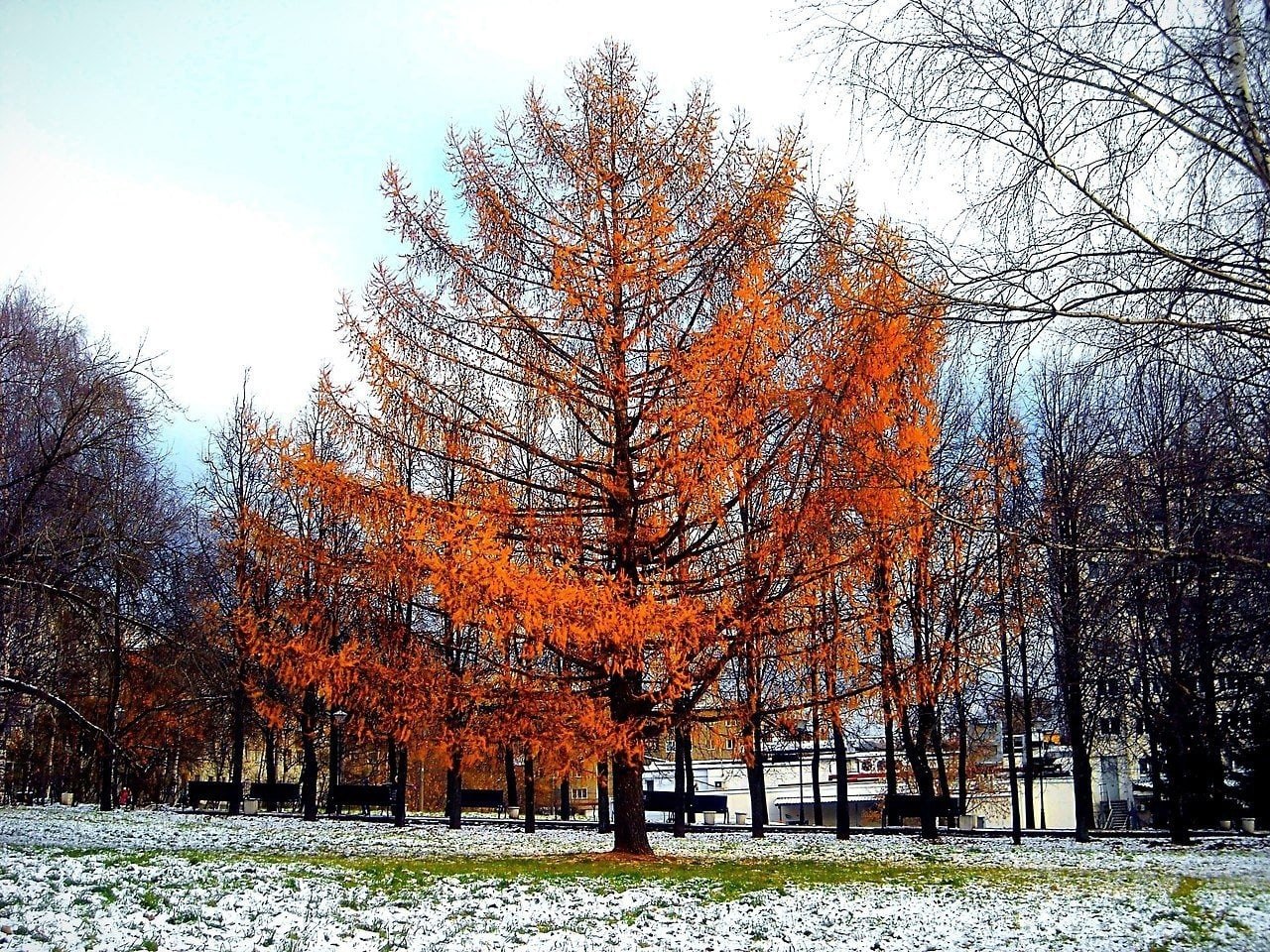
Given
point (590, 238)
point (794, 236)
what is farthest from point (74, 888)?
point (590, 238)

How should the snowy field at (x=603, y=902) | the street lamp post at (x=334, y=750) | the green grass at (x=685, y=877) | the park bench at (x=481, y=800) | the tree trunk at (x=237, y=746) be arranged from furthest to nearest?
the park bench at (x=481, y=800) < the tree trunk at (x=237, y=746) < the street lamp post at (x=334, y=750) < the green grass at (x=685, y=877) < the snowy field at (x=603, y=902)

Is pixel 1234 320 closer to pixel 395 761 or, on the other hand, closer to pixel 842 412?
pixel 842 412

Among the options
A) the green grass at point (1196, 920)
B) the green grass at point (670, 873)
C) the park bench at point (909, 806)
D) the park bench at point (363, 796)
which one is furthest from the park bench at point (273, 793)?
the green grass at point (1196, 920)

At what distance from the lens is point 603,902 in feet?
28.0

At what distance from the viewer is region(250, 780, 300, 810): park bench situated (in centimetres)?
2953

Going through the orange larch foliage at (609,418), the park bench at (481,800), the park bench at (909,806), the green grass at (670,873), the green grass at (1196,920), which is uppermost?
the orange larch foliage at (609,418)

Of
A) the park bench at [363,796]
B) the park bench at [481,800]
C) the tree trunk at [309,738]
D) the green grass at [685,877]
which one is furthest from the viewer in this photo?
the park bench at [481,800]

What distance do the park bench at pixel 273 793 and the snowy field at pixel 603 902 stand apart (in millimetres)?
16787

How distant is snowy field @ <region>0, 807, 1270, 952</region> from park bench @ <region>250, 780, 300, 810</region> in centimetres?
1679

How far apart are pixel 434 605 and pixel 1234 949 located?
29.8 feet

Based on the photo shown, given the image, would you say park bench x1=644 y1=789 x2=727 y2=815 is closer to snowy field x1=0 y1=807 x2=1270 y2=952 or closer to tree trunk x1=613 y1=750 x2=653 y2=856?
tree trunk x1=613 y1=750 x2=653 y2=856

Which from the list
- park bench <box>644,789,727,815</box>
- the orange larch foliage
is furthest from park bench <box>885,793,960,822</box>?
the orange larch foliage

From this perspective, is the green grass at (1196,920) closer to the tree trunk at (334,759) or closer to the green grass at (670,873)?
the green grass at (670,873)

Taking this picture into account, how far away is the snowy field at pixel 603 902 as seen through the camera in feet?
22.2
